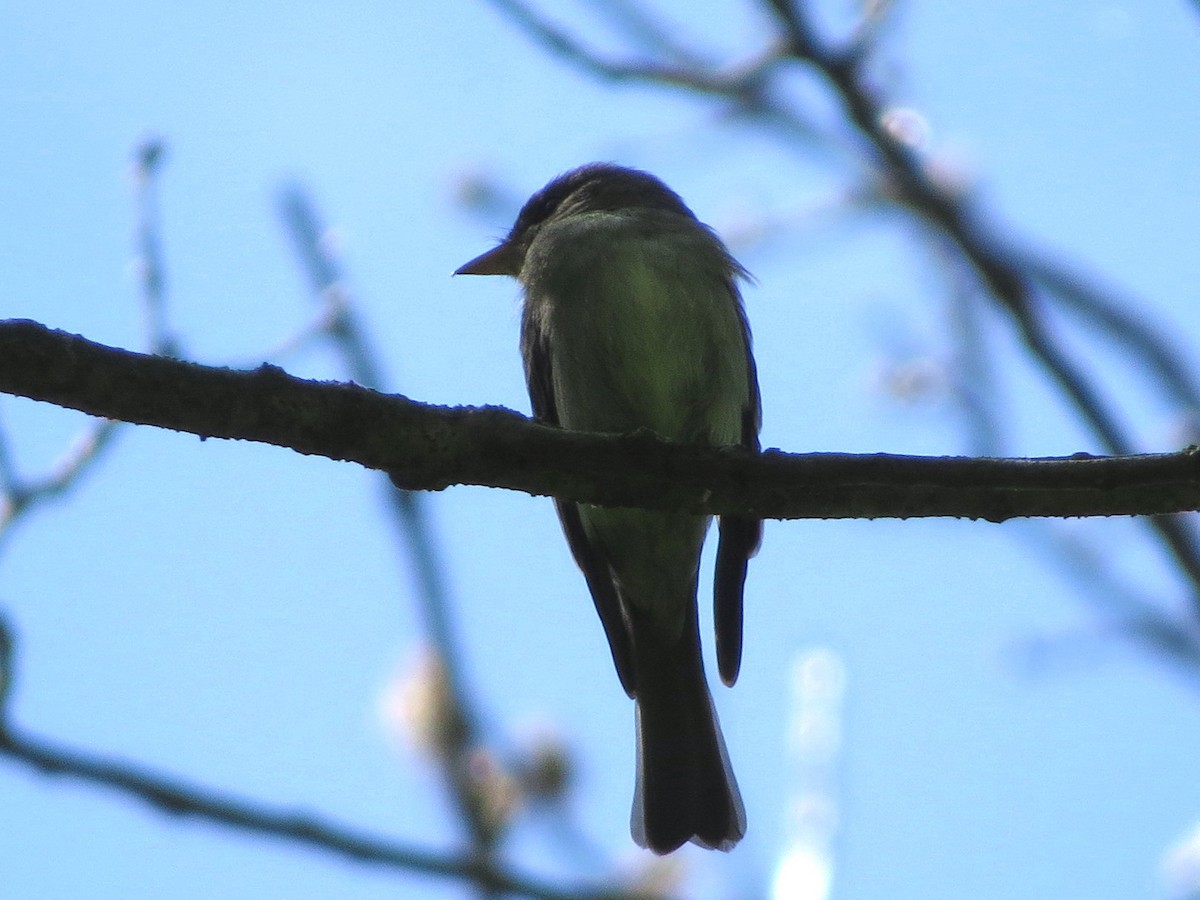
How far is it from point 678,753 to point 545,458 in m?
2.52

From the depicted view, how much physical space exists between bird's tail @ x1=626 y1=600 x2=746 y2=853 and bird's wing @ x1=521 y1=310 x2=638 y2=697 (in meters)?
0.05

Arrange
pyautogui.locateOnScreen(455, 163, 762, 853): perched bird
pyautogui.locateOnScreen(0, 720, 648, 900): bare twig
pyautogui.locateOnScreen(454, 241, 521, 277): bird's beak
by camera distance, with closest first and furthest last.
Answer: pyautogui.locateOnScreen(0, 720, 648, 900): bare twig
pyautogui.locateOnScreen(455, 163, 762, 853): perched bird
pyautogui.locateOnScreen(454, 241, 521, 277): bird's beak

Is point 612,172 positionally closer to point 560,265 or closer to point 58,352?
point 560,265

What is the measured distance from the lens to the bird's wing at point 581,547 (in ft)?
18.8

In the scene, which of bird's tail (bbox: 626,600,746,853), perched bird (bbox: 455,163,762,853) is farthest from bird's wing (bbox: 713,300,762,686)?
bird's tail (bbox: 626,600,746,853)

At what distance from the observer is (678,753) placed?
572 cm

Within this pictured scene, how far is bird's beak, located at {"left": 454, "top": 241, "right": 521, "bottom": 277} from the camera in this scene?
22.8 ft

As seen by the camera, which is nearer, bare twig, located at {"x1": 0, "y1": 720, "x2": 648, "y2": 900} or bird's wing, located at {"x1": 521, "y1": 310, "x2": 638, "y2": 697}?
bare twig, located at {"x1": 0, "y1": 720, "x2": 648, "y2": 900}

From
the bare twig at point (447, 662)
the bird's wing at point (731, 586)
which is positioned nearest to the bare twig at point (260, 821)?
the bare twig at point (447, 662)

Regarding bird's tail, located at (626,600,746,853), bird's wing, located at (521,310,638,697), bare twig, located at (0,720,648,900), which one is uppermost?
bare twig, located at (0,720,648,900)

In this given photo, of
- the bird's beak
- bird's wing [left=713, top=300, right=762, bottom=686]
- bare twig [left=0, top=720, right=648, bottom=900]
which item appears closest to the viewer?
bare twig [left=0, top=720, right=648, bottom=900]

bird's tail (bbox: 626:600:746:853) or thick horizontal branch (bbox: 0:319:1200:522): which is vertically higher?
thick horizontal branch (bbox: 0:319:1200:522)

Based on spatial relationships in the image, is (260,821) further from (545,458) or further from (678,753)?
(678,753)

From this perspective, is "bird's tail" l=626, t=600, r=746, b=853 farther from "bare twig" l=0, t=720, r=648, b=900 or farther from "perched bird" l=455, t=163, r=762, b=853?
"bare twig" l=0, t=720, r=648, b=900
